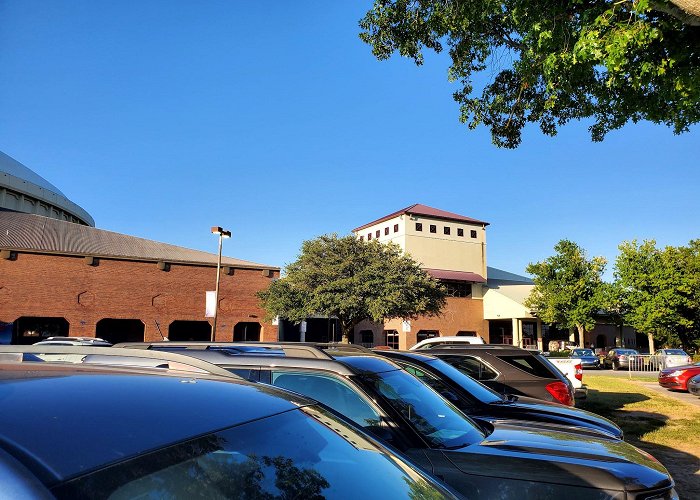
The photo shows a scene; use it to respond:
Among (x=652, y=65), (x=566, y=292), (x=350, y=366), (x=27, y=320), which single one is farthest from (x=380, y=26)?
(x=566, y=292)

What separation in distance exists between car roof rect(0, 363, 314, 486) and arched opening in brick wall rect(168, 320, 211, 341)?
42.8 metres

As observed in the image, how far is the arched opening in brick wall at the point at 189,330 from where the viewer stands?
4313 cm

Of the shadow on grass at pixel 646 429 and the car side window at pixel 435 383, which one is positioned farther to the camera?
the shadow on grass at pixel 646 429

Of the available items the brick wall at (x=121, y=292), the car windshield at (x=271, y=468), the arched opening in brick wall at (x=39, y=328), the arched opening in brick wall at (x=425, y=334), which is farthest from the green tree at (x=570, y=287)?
the car windshield at (x=271, y=468)

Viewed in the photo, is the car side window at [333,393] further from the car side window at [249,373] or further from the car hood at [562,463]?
the car hood at [562,463]

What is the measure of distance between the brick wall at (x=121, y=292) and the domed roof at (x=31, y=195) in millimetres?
37943

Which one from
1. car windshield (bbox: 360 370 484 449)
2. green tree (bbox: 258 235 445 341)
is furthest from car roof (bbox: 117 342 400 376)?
green tree (bbox: 258 235 445 341)

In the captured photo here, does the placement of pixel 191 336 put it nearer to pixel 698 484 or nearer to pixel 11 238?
pixel 11 238

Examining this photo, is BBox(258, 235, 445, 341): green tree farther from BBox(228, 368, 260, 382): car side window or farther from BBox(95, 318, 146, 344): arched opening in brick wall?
BBox(228, 368, 260, 382): car side window

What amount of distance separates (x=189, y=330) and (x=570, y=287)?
123ft

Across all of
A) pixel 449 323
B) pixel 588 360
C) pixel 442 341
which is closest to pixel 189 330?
pixel 449 323

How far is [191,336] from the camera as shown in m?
45.9

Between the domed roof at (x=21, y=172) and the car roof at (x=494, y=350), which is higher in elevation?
the domed roof at (x=21, y=172)

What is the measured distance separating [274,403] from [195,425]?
50 centimetres
